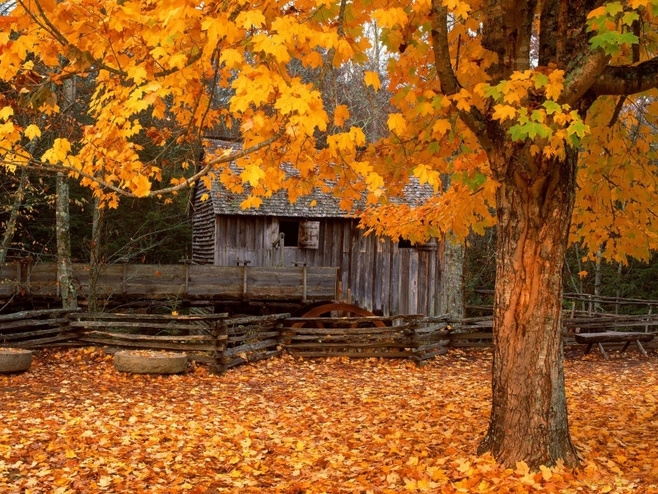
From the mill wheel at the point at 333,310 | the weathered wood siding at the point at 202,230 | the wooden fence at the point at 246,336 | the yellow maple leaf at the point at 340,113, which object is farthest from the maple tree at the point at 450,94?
the weathered wood siding at the point at 202,230

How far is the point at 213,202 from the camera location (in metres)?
19.1

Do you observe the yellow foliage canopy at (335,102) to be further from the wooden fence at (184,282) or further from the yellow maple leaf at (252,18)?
the wooden fence at (184,282)

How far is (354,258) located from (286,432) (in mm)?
12328

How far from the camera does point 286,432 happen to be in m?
8.48

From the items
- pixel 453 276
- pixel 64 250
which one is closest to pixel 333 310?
pixel 453 276

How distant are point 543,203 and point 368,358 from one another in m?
9.61

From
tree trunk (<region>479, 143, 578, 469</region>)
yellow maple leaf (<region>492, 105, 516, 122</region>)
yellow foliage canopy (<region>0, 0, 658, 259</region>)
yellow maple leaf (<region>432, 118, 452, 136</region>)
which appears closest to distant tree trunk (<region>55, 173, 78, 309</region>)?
yellow foliage canopy (<region>0, 0, 658, 259</region>)

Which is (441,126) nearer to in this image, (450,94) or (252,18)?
(450,94)

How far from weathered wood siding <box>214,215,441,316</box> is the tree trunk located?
44.1 ft

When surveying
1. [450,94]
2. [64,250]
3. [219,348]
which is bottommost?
[219,348]

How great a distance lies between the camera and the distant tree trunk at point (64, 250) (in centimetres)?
1458

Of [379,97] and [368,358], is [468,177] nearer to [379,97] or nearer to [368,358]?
[368,358]

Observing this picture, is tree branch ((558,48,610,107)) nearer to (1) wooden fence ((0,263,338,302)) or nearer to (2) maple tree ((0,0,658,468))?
(2) maple tree ((0,0,658,468))

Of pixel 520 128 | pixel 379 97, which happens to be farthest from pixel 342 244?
pixel 520 128
